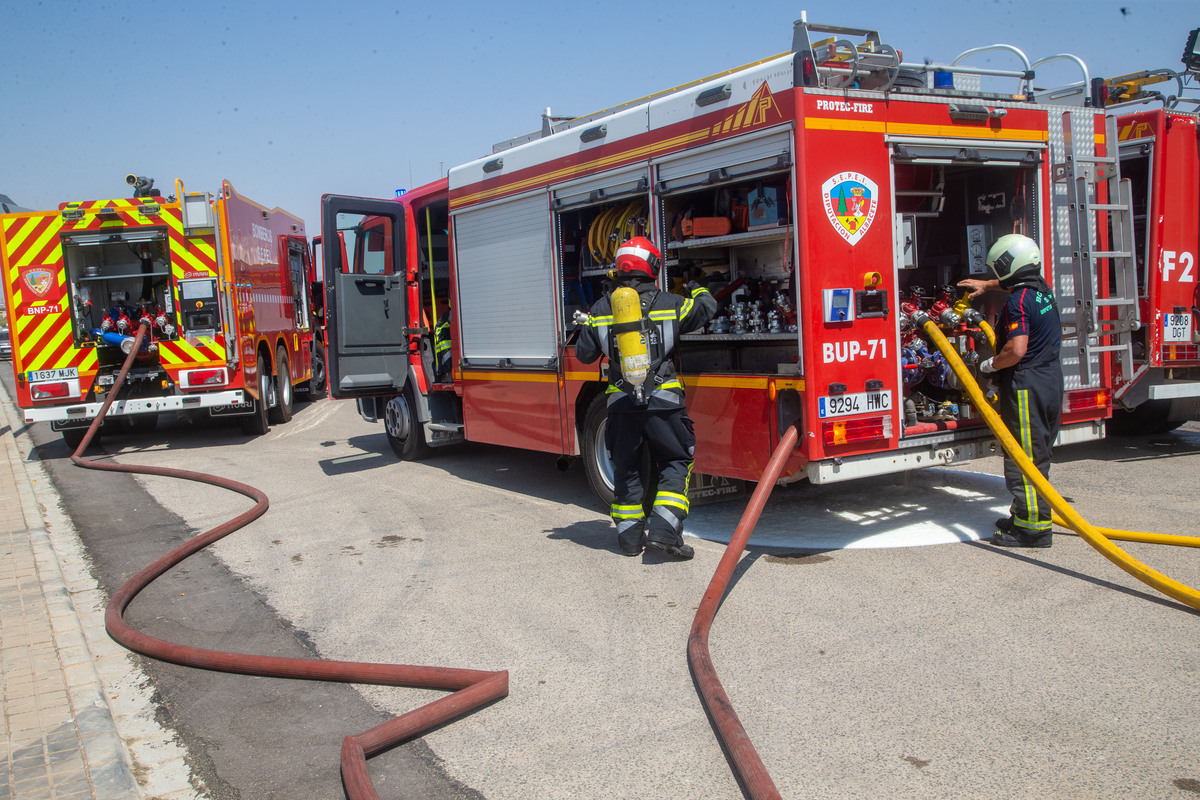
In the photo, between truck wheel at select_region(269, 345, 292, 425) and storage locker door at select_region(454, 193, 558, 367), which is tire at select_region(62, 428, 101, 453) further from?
storage locker door at select_region(454, 193, 558, 367)

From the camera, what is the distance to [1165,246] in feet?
24.3

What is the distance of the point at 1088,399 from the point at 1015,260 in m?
1.38

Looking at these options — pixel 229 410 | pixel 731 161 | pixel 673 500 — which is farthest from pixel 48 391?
pixel 731 161

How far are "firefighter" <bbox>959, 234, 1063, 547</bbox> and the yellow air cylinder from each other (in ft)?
6.64

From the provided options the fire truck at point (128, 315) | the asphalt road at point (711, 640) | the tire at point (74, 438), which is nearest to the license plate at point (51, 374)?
the fire truck at point (128, 315)

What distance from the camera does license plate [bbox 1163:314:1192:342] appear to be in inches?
291

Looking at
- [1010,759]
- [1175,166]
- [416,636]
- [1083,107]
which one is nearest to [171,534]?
[416,636]

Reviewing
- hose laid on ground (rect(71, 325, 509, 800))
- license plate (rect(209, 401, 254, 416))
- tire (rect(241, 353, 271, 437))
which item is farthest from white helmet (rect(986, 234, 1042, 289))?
tire (rect(241, 353, 271, 437))

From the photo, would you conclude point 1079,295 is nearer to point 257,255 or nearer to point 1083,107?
point 1083,107

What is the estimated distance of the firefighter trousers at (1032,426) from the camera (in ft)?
17.1

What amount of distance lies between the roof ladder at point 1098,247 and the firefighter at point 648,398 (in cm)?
253

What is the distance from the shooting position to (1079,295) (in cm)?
605

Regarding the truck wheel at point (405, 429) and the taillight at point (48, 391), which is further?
the taillight at point (48, 391)

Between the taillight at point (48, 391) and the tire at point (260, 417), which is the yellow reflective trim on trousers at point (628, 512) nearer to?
the tire at point (260, 417)
